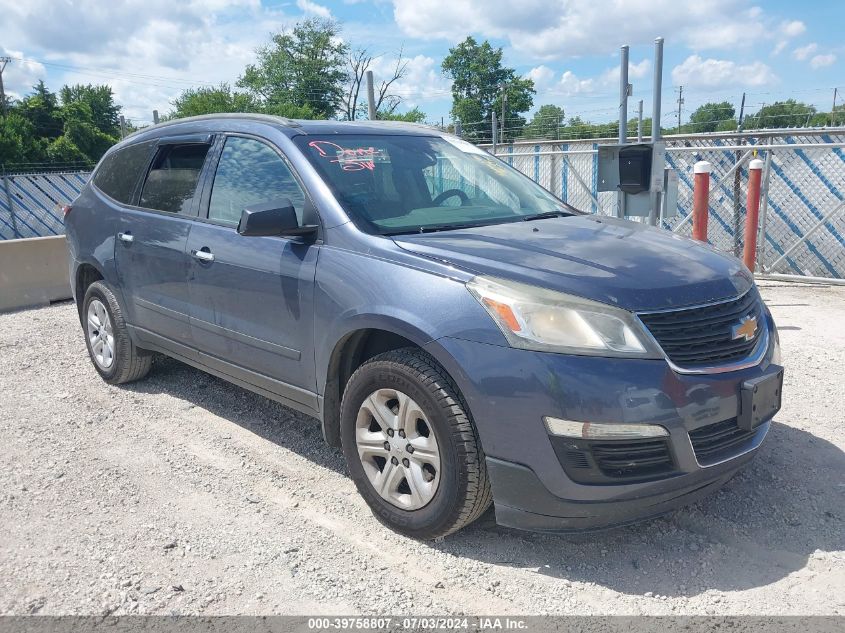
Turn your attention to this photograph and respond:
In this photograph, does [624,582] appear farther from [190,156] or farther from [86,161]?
[86,161]

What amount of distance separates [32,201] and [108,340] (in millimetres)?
16643

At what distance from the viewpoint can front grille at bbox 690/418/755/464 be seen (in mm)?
2829

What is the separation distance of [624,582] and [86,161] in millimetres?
37731

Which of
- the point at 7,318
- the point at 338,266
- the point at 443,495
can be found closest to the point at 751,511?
the point at 443,495

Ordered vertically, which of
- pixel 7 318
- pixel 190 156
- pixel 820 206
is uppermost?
pixel 190 156

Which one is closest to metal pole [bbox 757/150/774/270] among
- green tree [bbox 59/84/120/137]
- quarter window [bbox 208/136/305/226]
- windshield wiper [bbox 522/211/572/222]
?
windshield wiper [bbox 522/211/572/222]

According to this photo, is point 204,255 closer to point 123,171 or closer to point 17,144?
point 123,171

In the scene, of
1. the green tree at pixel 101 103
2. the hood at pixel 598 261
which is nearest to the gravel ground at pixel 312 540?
the hood at pixel 598 261

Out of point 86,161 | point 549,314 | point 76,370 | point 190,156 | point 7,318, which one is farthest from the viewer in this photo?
point 86,161

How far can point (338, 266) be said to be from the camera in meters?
3.37

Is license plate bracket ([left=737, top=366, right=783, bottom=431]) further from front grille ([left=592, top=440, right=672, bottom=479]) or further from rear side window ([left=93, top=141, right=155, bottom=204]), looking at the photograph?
rear side window ([left=93, top=141, right=155, bottom=204])

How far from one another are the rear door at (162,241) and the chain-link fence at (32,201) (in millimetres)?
16081

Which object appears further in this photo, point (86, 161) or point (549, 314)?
point (86, 161)

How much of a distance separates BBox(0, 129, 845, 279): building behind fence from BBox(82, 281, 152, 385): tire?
6008mm
